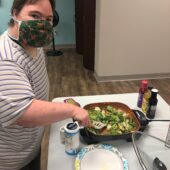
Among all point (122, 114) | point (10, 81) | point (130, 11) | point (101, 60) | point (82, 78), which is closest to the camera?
point (10, 81)

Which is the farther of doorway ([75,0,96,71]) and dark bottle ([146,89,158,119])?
doorway ([75,0,96,71])

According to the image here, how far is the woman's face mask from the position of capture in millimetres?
820

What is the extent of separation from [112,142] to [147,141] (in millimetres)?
154

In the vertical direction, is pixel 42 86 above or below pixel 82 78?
above

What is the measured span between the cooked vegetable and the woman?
0.55 feet

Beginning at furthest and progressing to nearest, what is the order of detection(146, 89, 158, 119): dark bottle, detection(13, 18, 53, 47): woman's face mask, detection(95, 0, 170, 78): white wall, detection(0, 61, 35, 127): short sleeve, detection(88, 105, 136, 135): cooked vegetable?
detection(95, 0, 170, 78): white wall, detection(146, 89, 158, 119): dark bottle, detection(88, 105, 136, 135): cooked vegetable, detection(13, 18, 53, 47): woman's face mask, detection(0, 61, 35, 127): short sleeve

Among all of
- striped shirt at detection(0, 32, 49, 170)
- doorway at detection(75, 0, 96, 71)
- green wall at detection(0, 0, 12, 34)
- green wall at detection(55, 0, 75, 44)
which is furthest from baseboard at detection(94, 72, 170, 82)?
striped shirt at detection(0, 32, 49, 170)

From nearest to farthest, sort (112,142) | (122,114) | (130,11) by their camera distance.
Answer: (112,142) < (122,114) < (130,11)

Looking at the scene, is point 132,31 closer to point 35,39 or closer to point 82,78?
point 82,78

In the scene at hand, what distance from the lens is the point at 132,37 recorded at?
3100 millimetres

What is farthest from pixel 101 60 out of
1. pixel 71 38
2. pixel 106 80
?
pixel 71 38

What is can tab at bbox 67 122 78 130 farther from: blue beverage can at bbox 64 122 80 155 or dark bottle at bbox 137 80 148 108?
dark bottle at bbox 137 80 148 108

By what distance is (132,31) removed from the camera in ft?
10.0

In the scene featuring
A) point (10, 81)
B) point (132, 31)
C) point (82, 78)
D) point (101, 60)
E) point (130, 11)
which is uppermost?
point (10, 81)
